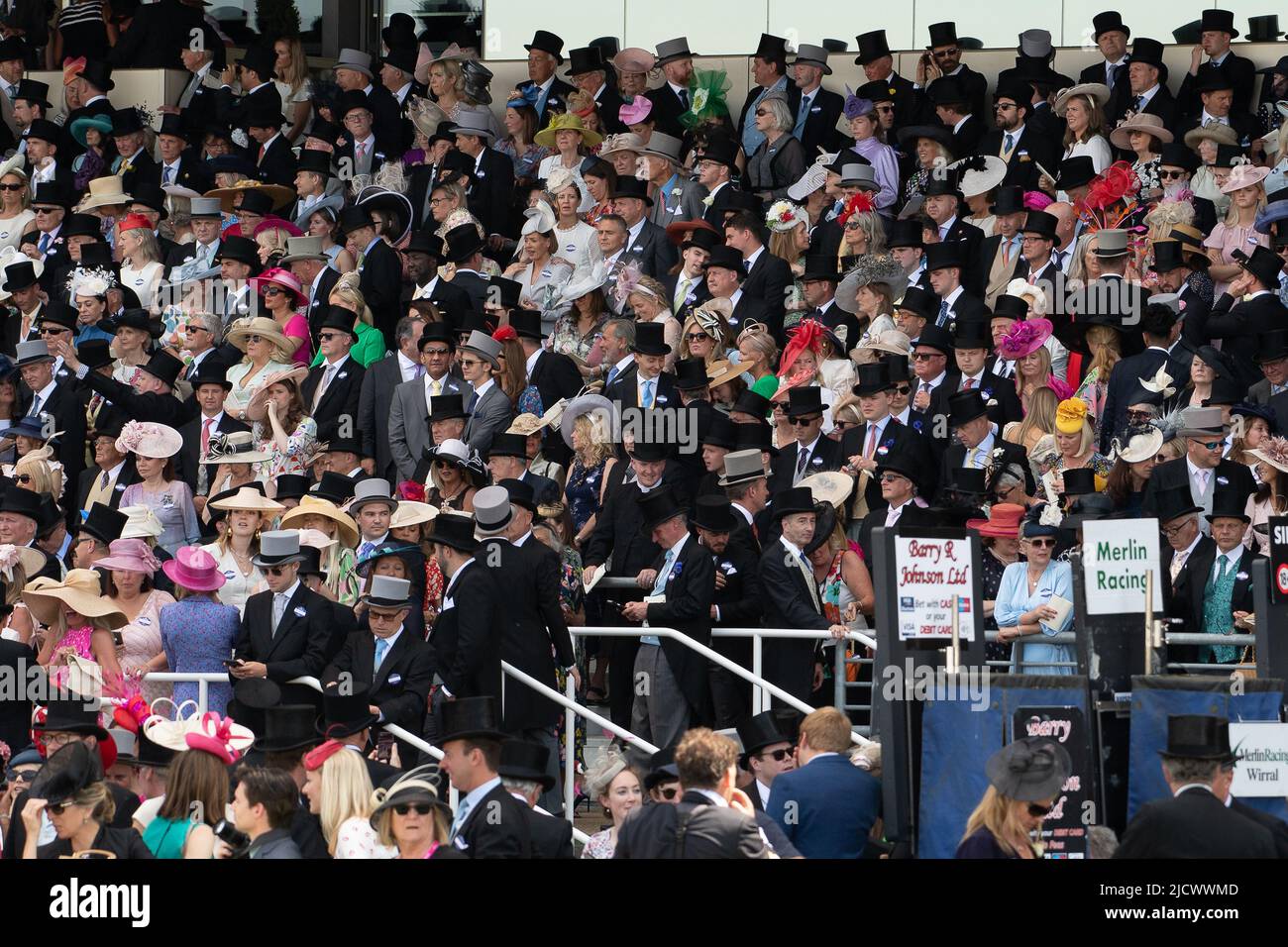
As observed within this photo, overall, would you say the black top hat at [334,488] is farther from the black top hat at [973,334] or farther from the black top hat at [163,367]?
the black top hat at [973,334]

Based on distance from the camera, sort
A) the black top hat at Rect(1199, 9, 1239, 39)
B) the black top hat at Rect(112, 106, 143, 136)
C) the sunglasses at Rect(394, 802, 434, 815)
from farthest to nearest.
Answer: the black top hat at Rect(112, 106, 143, 136)
the black top hat at Rect(1199, 9, 1239, 39)
the sunglasses at Rect(394, 802, 434, 815)

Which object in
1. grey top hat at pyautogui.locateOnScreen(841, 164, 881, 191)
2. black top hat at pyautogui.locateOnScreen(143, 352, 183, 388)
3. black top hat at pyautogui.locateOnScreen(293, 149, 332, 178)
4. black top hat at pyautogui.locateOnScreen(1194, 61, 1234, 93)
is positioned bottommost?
black top hat at pyautogui.locateOnScreen(143, 352, 183, 388)

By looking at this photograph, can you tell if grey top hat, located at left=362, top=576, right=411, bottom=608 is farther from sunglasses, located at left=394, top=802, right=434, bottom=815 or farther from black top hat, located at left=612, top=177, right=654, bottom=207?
black top hat, located at left=612, top=177, right=654, bottom=207

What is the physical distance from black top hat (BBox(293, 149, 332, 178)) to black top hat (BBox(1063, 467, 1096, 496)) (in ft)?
25.9

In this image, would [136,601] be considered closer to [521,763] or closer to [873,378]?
[521,763]

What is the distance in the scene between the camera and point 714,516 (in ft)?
40.8

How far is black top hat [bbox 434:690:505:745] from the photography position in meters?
9.79

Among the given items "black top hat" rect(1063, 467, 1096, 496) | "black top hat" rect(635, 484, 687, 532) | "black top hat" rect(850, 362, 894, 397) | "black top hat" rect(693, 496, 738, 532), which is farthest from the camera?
"black top hat" rect(850, 362, 894, 397)

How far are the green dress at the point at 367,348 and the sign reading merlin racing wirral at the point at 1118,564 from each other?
734cm

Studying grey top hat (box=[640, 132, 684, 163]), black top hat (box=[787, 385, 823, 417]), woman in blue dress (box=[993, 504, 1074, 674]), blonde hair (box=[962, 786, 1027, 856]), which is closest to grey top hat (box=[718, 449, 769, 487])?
black top hat (box=[787, 385, 823, 417])

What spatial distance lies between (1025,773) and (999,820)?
0.20 m

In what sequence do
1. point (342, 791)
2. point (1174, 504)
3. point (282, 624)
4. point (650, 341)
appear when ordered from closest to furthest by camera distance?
point (342, 791) → point (282, 624) → point (1174, 504) → point (650, 341)

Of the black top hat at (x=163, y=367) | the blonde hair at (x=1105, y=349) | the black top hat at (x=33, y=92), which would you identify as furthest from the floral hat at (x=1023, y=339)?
the black top hat at (x=33, y=92)

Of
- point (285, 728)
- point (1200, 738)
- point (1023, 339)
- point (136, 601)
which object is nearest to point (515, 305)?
point (1023, 339)
